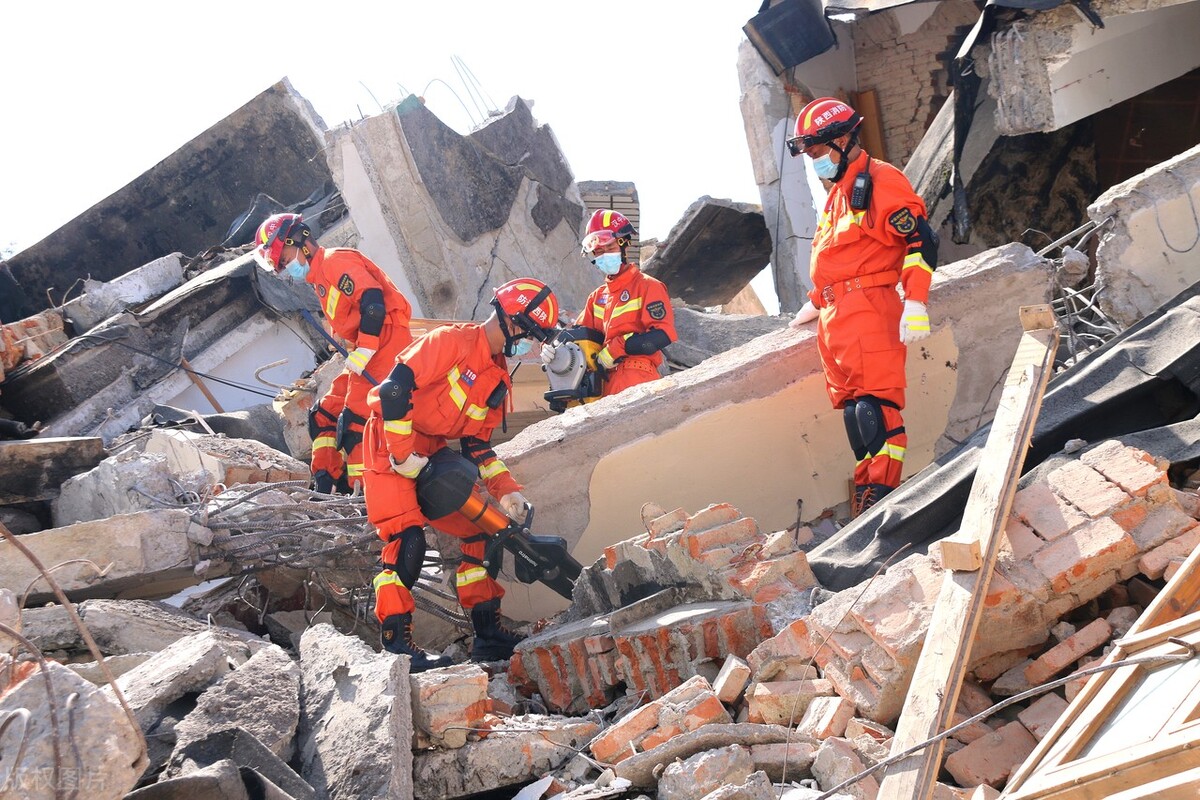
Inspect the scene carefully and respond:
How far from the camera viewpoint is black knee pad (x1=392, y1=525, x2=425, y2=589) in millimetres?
5266

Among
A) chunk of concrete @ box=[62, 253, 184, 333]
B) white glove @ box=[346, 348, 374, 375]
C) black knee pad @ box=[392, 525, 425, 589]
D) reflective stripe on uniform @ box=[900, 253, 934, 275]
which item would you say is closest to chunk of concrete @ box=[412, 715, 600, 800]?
black knee pad @ box=[392, 525, 425, 589]

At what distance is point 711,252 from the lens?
42.3ft

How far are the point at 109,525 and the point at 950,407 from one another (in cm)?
403

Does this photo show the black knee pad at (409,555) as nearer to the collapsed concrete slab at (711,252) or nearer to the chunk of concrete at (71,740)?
the chunk of concrete at (71,740)

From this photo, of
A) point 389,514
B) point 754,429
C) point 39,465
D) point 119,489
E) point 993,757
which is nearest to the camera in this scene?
point 993,757

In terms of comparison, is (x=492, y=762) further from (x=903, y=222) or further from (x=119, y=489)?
(x=119, y=489)

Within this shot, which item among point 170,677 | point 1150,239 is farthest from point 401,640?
point 1150,239

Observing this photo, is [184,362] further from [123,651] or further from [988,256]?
[988,256]

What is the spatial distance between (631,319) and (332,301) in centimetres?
171

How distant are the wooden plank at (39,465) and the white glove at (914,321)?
204 inches

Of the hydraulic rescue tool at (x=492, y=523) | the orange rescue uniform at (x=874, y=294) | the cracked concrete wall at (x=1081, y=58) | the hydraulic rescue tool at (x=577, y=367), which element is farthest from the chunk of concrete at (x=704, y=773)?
the cracked concrete wall at (x=1081, y=58)

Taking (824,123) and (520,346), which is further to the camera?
(520,346)

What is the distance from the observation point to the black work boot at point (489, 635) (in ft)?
17.9

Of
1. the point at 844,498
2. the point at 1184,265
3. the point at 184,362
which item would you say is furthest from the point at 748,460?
the point at 184,362
